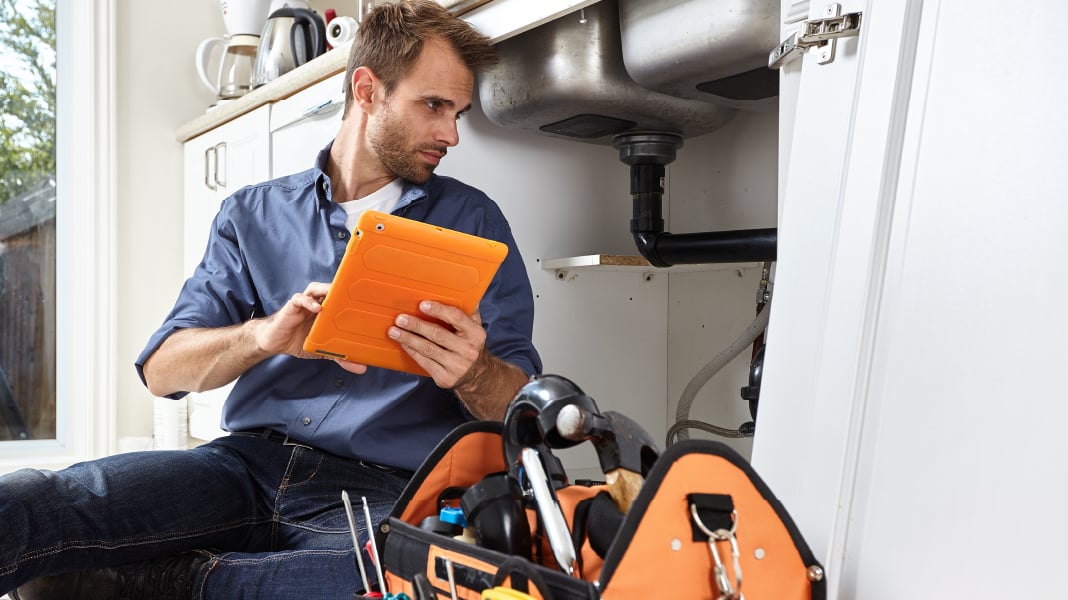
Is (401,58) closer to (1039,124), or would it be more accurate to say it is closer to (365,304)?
(365,304)

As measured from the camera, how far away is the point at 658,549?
58 centimetres

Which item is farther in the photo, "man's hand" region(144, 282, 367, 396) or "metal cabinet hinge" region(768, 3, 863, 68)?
"man's hand" region(144, 282, 367, 396)

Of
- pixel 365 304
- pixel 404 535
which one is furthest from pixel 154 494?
pixel 404 535

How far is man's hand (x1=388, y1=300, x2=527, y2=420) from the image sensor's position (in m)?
1.13

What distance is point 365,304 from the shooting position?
1096 millimetres

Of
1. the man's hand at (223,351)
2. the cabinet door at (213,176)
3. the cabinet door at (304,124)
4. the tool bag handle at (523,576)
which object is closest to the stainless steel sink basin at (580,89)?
the cabinet door at (304,124)

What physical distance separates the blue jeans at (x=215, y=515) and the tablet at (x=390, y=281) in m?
0.22

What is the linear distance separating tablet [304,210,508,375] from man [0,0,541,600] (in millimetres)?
24

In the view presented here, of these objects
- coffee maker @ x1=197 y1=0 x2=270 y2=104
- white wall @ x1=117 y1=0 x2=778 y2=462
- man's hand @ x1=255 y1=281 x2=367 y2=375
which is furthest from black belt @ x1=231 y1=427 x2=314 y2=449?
coffee maker @ x1=197 y1=0 x2=270 y2=104

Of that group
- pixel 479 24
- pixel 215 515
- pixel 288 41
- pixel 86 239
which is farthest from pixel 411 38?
pixel 86 239

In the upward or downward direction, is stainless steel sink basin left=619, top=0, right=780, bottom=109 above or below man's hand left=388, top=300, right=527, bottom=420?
above

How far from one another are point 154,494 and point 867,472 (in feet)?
2.90

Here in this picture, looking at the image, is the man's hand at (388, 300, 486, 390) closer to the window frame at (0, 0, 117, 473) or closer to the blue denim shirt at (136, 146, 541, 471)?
the blue denim shirt at (136, 146, 541, 471)

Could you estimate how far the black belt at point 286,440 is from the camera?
4.32 ft
